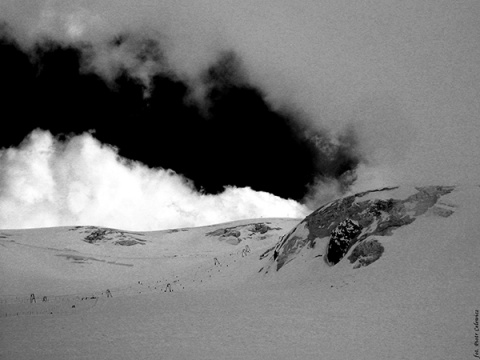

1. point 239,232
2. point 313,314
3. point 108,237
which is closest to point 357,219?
point 313,314

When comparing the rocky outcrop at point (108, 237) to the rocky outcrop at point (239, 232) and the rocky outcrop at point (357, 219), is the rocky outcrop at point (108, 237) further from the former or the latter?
the rocky outcrop at point (357, 219)

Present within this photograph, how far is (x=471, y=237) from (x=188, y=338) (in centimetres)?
2292

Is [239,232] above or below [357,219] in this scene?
above

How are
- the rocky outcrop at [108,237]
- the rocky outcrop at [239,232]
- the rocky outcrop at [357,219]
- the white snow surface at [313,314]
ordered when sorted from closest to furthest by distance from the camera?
the white snow surface at [313,314] < the rocky outcrop at [357,219] < the rocky outcrop at [108,237] < the rocky outcrop at [239,232]

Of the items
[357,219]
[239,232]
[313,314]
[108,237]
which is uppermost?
[108,237]

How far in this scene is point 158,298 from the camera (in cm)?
2608

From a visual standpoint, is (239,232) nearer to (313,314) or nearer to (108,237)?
(108,237)

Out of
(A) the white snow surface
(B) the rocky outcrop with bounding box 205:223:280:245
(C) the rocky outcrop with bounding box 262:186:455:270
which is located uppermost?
(B) the rocky outcrop with bounding box 205:223:280:245

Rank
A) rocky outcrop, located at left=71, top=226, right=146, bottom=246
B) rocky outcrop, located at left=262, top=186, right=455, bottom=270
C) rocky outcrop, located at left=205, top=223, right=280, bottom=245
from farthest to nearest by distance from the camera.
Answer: rocky outcrop, located at left=205, top=223, right=280, bottom=245 < rocky outcrop, located at left=71, top=226, right=146, bottom=246 < rocky outcrop, located at left=262, top=186, right=455, bottom=270

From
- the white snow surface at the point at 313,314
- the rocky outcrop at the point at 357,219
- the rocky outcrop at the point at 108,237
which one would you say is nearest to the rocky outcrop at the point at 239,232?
the rocky outcrop at the point at 108,237

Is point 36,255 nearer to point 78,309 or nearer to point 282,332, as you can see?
point 78,309

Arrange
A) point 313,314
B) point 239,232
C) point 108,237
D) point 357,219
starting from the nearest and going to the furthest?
1. point 313,314
2. point 357,219
3. point 108,237
4. point 239,232

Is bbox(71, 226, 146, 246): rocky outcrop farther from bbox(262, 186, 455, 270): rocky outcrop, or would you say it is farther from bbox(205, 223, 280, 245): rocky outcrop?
bbox(262, 186, 455, 270): rocky outcrop

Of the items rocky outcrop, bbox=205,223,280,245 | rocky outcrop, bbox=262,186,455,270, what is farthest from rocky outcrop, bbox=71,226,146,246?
rocky outcrop, bbox=262,186,455,270
